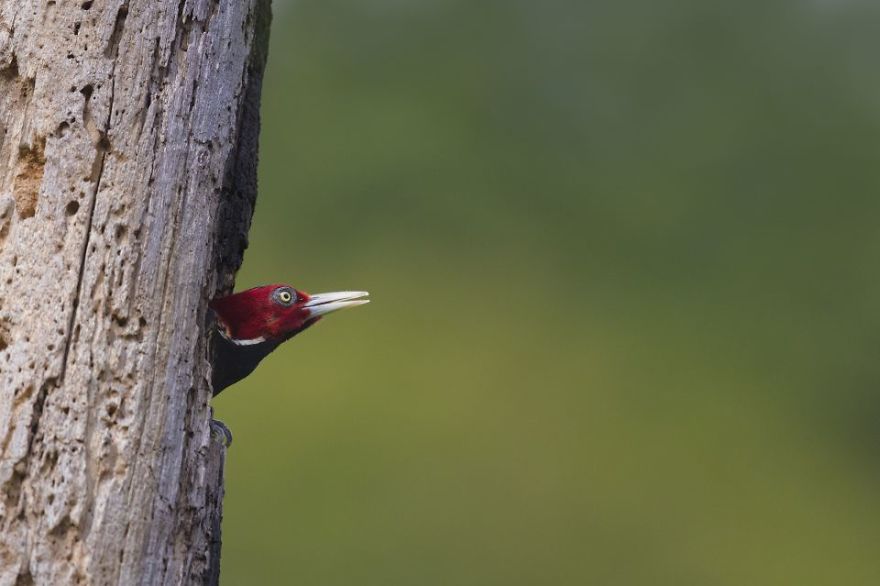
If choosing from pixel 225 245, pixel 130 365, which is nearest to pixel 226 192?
pixel 225 245

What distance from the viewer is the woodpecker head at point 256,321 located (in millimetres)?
2996

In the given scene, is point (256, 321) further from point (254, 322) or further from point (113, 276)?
point (113, 276)

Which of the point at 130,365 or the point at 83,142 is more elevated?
the point at 83,142

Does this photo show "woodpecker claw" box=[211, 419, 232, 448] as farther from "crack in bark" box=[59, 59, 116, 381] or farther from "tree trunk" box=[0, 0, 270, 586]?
"crack in bark" box=[59, 59, 116, 381]

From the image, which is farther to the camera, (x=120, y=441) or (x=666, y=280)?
(x=666, y=280)

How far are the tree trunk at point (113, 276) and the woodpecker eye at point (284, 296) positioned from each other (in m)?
0.43

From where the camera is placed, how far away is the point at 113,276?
245 centimetres

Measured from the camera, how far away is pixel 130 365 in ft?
7.93

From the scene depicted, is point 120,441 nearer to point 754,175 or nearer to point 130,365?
point 130,365

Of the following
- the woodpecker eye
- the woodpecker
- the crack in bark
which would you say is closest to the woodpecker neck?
the woodpecker

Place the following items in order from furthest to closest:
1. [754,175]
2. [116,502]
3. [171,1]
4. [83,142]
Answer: [754,175] → [171,1] → [83,142] → [116,502]

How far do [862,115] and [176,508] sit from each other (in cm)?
751

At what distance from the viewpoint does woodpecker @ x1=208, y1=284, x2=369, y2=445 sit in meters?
2.97

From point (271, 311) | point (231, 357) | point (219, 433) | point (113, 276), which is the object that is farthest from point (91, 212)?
point (271, 311)
